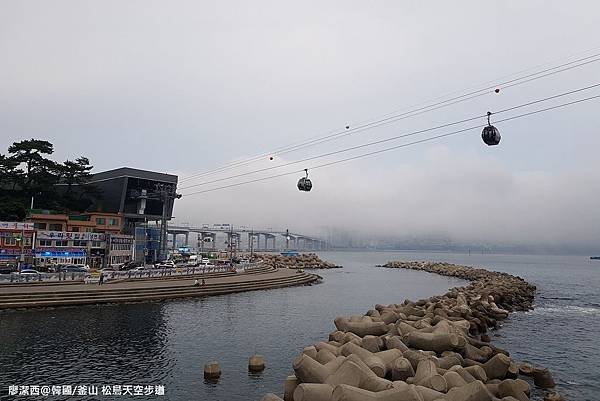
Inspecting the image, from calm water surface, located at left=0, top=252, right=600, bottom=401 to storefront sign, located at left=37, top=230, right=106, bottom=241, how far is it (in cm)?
2127

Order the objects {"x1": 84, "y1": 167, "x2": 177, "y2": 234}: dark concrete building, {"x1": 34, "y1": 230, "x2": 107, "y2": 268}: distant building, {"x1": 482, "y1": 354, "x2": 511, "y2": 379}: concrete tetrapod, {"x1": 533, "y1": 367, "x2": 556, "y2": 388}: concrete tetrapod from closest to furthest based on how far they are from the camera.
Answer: {"x1": 482, "y1": 354, "x2": 511, "y2": 379}: concrete tetrapod
{"x1": 533, "y1": 367, "x2": 556, "y2": 388}: concrete tetrapod
{"x1": 34, "y1": 230, "x2": 107, "y2": 268}: distant building
{"x1": 84, "y1": 167, "x2": 177, "y2": 234}: dark concrete building

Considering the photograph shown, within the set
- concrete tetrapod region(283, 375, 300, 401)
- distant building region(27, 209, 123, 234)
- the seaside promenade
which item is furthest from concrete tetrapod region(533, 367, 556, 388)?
distant building region(27, 209, 123, 234)

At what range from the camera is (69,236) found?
46094 millimetres

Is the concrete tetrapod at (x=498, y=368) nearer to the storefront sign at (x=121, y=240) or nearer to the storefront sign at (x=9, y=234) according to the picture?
the storefront sign at (x=9, y=234)

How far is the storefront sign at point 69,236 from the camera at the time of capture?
4353cm

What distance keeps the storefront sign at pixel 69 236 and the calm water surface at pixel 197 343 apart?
21271 mm

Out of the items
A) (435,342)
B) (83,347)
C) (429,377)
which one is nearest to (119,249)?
(83,347)

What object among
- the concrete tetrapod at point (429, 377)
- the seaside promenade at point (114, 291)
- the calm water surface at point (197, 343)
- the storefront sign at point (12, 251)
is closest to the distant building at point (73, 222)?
the storefront sign at point (12, 251)

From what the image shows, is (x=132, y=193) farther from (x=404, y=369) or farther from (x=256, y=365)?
(x=404, y=369)

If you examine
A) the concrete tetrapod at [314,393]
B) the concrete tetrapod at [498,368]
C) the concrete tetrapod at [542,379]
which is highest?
the concrete tetrapod at [314,393]

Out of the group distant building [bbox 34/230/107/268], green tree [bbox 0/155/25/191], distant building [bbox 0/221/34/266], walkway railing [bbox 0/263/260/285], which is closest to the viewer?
walkway railing [bbox 0/263/260/285]

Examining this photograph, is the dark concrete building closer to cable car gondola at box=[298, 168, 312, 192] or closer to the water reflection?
the water reflection

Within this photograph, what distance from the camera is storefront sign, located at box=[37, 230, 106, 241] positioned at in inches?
1714

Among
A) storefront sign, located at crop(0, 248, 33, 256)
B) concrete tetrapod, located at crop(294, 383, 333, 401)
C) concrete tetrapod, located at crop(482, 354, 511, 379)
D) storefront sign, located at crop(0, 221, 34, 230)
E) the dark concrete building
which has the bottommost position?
concrete tetrapod, located at crop(482, 354, 511, 379)
